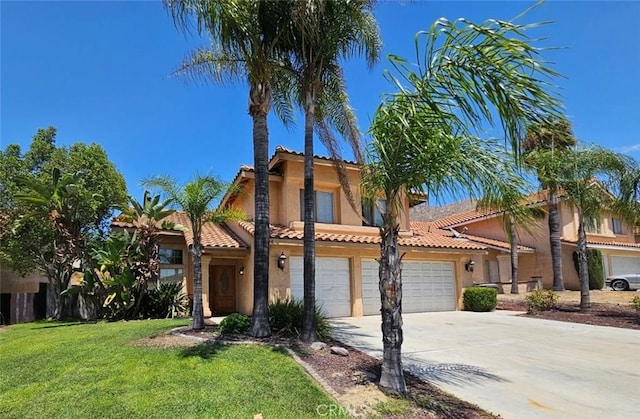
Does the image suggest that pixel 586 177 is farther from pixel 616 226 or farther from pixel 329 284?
pixel 616 226

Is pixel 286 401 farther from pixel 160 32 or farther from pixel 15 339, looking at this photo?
pixel 160 32

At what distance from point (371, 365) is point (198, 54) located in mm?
9386

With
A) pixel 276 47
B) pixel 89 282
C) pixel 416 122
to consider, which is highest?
pixel 276 47

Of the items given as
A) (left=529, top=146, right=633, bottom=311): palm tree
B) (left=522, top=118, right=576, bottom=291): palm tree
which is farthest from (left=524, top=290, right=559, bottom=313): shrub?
(left=522, top=118, right=576, bottom=291): palm tree

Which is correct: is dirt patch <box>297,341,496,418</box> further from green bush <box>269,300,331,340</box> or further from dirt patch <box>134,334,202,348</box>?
dirt patch <box>134,334,202,348</box>

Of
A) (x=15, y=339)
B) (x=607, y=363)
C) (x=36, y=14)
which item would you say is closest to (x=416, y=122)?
(x=607, y=363)

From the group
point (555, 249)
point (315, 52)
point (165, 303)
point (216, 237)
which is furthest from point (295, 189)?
point (555, 249)

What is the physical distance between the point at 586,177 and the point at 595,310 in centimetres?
596

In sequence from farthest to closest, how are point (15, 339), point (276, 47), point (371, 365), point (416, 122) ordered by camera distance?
point (15, 339), point (276, 47), point (371, 365), point (416, 122)

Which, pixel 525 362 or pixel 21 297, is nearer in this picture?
pixel 525 362

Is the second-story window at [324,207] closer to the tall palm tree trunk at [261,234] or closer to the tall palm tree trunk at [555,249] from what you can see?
the tall palm tree trunk at [261,234]

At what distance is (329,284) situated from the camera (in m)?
16.8

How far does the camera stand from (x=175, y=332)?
1115 centimetres

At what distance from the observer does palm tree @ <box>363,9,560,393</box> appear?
5.57 meters
